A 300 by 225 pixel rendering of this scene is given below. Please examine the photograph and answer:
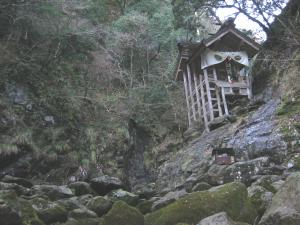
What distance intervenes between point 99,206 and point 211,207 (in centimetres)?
230

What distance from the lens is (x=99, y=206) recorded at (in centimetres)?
654

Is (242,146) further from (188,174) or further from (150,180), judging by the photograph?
(150,180)

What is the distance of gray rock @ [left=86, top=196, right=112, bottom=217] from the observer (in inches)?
255

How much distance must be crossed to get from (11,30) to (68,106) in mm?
4121

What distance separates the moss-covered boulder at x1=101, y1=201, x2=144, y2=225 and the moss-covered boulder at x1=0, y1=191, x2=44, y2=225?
3.36ft

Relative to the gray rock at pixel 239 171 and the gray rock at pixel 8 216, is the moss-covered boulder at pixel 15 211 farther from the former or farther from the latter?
the gray rock at pixel 239 171

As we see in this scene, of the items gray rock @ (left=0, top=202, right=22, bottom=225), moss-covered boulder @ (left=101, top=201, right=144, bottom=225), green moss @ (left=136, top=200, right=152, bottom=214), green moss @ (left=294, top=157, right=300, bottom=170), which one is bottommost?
green moss @ (left=136, top=200, right=152, bottom=214)

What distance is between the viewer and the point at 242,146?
35.8ft

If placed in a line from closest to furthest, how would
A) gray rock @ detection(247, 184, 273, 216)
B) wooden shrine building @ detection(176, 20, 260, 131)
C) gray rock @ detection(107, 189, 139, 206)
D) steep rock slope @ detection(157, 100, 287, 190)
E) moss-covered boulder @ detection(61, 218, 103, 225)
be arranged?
gray rock @ detection(247, 184, 273, 216) < moss-covered boulder @ detection(61, 218, 103, 225) < gray rock @ detection(107, 189, 139, 206) < steep rock slope @ detection(157, 100, 287, 190) < wooden shrine building @ detection(176, 20, 260, 131)

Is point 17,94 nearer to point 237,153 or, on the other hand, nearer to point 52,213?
point 237,153

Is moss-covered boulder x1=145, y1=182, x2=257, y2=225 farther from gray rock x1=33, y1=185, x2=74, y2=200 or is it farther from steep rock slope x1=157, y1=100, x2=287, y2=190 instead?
gray rock x1=33, y1=185, x2=74, y2=200

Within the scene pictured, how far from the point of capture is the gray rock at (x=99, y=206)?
648 centimetres

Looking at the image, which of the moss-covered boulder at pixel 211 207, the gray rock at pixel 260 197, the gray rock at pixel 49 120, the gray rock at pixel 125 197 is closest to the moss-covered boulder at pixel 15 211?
the moss-covered boulder at pixel 211 207

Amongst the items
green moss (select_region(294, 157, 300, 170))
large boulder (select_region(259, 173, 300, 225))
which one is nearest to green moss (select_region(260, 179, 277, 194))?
large boulder (select_region(259, 173, 300, 225))
